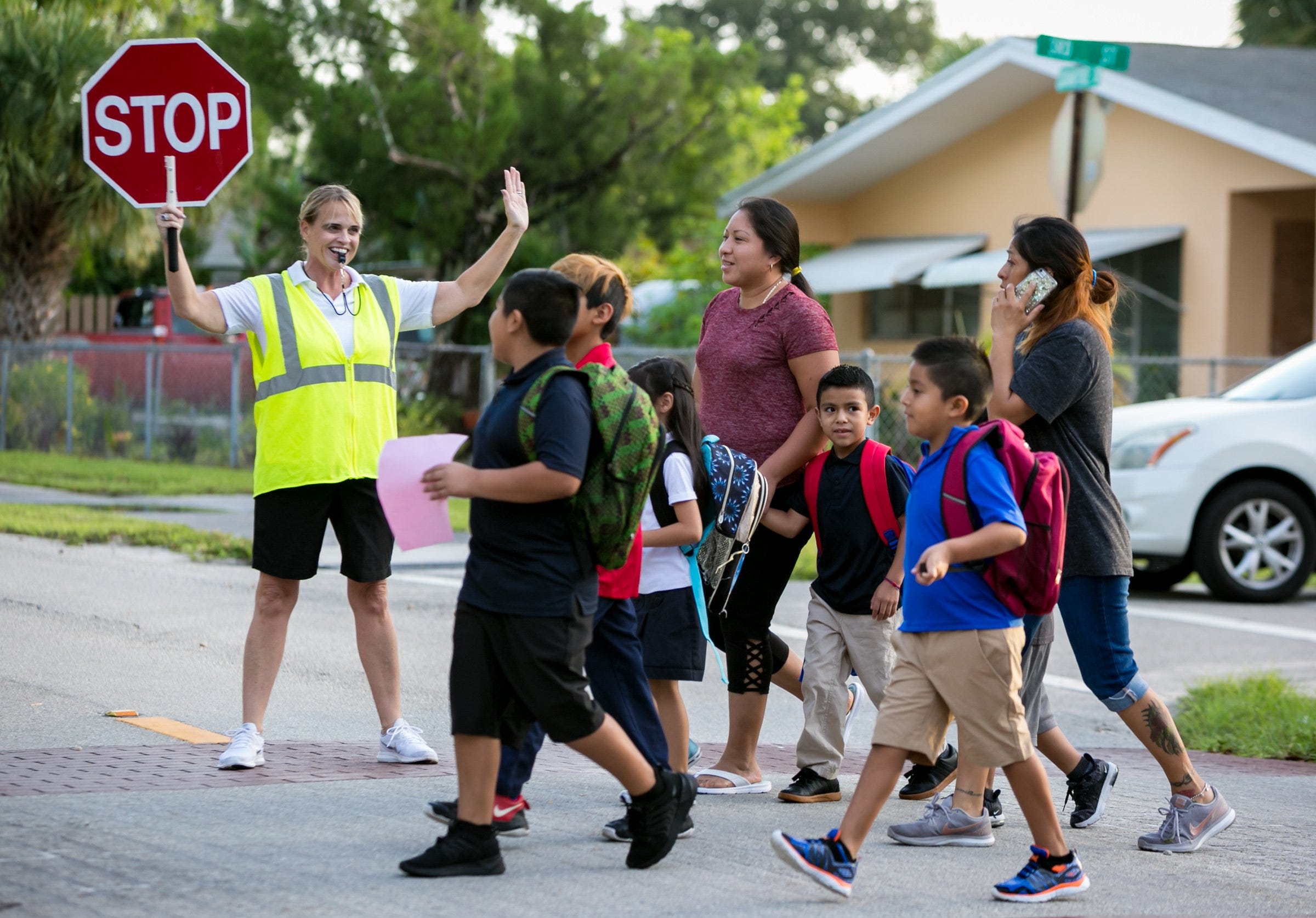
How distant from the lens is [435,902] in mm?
3912

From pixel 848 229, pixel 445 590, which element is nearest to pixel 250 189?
pixel 848 229

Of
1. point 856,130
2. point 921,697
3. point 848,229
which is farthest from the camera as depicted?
point 848,229

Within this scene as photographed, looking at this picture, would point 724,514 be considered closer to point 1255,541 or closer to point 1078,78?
point 1255,541

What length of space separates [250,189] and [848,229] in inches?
367

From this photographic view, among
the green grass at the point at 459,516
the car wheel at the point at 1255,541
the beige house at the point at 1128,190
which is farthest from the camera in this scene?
the beige house at the point at 1128,190

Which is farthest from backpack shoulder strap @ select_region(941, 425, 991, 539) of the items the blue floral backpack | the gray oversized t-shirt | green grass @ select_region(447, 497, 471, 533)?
green grass @ select_region(447, 497, 471, 533)

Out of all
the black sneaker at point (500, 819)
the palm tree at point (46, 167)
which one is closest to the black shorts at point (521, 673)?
the black sneaker at point (500, 819)

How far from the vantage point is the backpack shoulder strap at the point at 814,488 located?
17.5ft

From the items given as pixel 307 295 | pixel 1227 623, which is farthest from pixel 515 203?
pixel 1227 623

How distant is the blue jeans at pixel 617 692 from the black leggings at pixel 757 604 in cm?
81

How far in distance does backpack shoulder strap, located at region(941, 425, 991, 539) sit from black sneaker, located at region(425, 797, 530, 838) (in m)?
1.45

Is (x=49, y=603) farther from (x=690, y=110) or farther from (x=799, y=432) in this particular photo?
(x=690, y=110)

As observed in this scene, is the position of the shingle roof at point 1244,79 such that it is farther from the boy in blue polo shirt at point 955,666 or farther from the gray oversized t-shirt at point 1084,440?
the boy in blue polo shirt at point 955,666

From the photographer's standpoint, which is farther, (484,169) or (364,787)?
(484,169)
